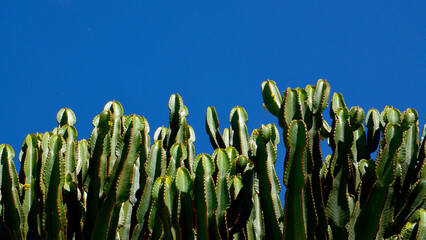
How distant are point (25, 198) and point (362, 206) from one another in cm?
197

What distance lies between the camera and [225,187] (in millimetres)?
3049

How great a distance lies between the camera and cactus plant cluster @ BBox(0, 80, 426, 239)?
3.04m

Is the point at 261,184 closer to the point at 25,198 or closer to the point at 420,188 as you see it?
the point at 420,188

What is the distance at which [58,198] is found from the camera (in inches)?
126

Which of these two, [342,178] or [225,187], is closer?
[225,187]

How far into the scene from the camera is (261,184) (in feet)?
10.3

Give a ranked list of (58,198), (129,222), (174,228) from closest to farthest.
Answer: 1. (174,228)
2. (58,198)
3. (129,222)

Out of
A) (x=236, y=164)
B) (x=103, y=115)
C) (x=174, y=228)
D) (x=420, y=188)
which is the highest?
(x=103, y=115)

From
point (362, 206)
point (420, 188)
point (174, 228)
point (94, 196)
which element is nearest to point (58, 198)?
point (94, 196)

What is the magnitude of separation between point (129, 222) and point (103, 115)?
68 cm

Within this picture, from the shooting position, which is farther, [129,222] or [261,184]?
[129,222]

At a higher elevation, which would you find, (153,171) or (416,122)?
(416,122)

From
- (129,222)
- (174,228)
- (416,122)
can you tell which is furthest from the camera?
(416,122)

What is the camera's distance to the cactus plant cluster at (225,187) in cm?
304
